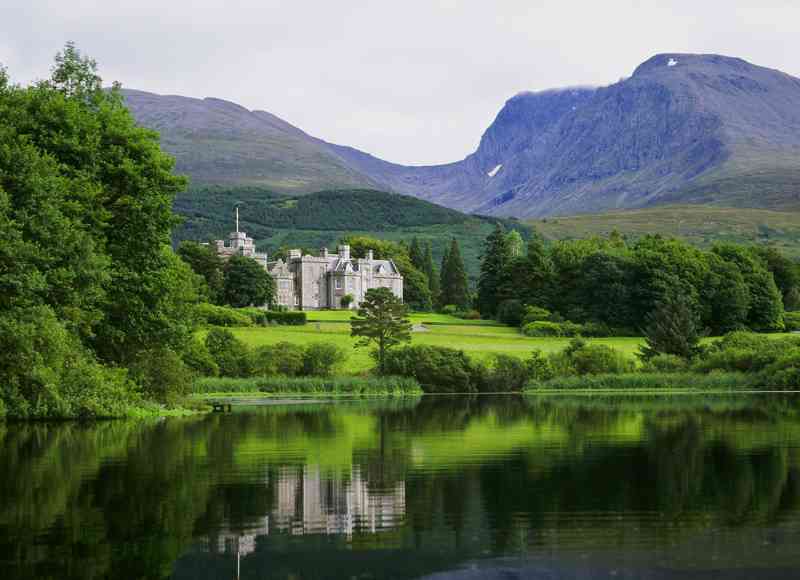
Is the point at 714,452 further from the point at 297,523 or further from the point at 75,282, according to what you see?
the point at 75,282

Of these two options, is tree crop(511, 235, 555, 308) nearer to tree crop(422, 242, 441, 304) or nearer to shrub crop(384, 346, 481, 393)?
tree crop(422, 242, 441, 304)

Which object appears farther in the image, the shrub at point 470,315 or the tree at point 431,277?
the tree at point 431,277

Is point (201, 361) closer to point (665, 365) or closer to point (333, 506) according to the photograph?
point (665, 365)

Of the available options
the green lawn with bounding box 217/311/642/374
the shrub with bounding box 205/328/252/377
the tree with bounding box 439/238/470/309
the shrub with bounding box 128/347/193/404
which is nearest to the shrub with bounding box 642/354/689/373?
the green lawn with bounding box 217/311/642/374

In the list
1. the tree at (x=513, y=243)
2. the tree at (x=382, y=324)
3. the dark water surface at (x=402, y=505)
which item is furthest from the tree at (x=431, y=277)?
the dark water surface at (x=402, y=505)

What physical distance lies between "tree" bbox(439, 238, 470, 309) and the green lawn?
3153cm

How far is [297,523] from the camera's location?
1463 cm

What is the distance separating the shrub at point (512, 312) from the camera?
117875 millimetres

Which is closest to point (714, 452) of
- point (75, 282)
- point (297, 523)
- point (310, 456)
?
point (310, 456)

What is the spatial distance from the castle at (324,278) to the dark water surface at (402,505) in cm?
11165

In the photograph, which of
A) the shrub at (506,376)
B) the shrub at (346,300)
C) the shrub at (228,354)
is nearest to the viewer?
the shrub at (228,354)

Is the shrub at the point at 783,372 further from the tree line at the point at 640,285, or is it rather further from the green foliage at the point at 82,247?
the green foliage at the point at 82,247

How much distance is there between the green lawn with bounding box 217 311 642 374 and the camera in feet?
266

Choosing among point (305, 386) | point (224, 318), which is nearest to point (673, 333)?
point (305, 386)
